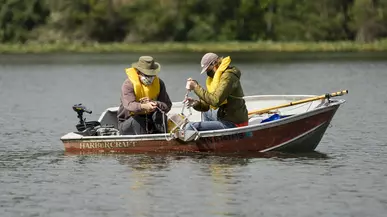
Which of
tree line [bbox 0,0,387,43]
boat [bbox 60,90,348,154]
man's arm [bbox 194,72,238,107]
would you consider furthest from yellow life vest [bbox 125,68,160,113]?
tree line [bbox 0,0,387,43]

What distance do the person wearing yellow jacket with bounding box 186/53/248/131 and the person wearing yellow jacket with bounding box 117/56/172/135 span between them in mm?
566

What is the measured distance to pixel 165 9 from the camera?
93.8m

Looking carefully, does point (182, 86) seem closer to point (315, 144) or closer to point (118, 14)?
point (315, 144)

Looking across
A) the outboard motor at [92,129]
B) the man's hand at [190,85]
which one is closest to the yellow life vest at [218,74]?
the man's hand at [190,85]

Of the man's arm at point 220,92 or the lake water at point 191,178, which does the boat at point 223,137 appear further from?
the man's arm at point 220,92

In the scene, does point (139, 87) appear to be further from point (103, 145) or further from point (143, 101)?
point (103, 145)

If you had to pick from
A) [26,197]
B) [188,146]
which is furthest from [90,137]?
[26,197]

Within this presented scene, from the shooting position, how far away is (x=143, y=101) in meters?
20.6

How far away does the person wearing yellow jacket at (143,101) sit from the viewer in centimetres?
2047

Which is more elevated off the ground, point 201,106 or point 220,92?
point 220,92

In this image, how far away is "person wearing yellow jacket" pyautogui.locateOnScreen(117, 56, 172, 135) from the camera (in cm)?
2047

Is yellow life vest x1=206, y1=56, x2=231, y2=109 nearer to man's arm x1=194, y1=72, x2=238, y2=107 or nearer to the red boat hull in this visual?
man's arm x1=194, y1=72, x2=238, y2=107

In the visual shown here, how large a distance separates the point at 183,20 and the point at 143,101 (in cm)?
7349

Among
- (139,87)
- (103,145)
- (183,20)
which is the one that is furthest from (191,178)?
(183,20)
